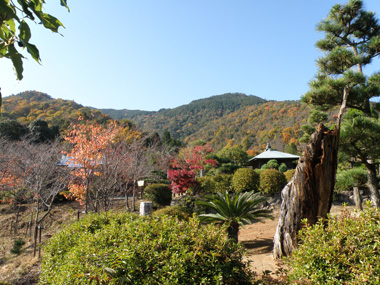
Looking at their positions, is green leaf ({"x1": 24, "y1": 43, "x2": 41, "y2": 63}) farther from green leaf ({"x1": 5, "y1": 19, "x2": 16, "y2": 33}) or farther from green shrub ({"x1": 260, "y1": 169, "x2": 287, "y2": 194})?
green shrub ({"x1": 260, "y1": 169, "x2": 287, "y2": 194})

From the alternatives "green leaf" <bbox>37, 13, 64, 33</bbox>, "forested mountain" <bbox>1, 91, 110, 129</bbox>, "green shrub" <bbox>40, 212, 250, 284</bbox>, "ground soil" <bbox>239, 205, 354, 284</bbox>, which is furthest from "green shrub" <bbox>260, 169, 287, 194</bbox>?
"forested mountain" <bbox>1, 91, 110, 129</bbox>

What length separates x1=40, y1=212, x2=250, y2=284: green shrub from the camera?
85.2 inches

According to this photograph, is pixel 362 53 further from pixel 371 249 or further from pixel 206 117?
pixel 206 117

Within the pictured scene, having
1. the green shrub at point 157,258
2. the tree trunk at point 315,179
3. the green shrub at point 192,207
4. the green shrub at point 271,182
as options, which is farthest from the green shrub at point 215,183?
the green shrub at point 157,258

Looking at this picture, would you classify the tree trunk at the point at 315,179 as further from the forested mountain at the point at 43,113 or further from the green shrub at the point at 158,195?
the forested mountain at the point at 43,113

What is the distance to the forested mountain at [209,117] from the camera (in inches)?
1340

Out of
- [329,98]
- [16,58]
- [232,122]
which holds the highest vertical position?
[232,122]

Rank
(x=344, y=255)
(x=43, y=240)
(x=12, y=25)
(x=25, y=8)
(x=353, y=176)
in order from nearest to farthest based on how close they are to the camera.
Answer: (x=25, y=8) < (x=12, y=25) < (x=344, y=255) < (x=353, y=176) < (x=43, y=240)

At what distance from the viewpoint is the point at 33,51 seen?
48.5 inches

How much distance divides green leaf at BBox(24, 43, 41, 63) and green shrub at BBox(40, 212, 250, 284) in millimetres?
1685

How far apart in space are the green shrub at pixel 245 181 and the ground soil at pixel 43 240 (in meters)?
1.39

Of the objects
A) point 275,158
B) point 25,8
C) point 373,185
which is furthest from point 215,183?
point 25,8

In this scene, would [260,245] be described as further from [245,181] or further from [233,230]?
[245,181]

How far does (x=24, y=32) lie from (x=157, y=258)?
2022 millimetres
